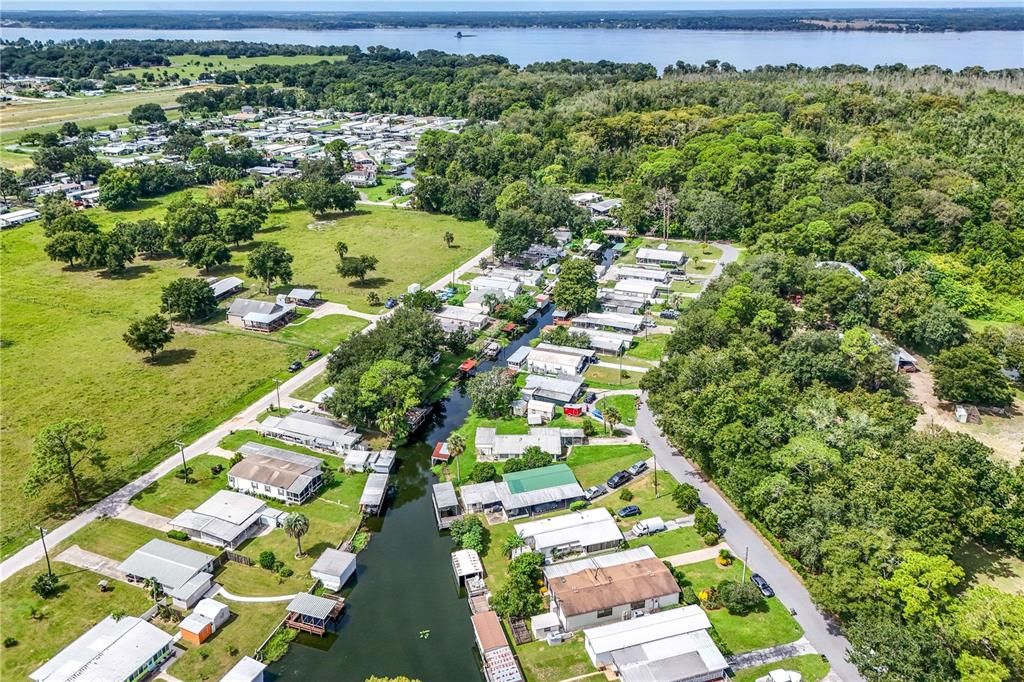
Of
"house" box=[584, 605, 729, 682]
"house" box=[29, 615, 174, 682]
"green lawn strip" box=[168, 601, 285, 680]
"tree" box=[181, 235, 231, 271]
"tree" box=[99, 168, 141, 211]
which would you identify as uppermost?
"tree" box=[99, 168, 141, 211]

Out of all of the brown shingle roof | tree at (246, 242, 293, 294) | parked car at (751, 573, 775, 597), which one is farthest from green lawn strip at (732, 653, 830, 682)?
tree at (246, 242, 293, 294)

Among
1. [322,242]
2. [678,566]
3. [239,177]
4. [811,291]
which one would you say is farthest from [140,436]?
[239,177]

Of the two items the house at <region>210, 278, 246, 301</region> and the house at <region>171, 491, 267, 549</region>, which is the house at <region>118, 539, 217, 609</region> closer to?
the house at <region>171, 491, 267, 549</region>

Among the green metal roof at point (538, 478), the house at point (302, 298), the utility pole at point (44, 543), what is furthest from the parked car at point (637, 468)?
the house at point (302, 298)

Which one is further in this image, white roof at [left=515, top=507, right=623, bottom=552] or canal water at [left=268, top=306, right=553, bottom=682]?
white roof at [left=515, top=507, right=623, bottom=552]

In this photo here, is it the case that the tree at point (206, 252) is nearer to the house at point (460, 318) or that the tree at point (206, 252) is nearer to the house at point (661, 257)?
the house at point (460, 318)

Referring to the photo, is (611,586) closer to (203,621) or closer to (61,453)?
(203,621)

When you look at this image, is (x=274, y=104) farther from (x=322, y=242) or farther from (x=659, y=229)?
(x=659, y=229)

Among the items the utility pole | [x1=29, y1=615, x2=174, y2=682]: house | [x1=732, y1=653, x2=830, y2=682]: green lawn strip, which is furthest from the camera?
the utility pole
